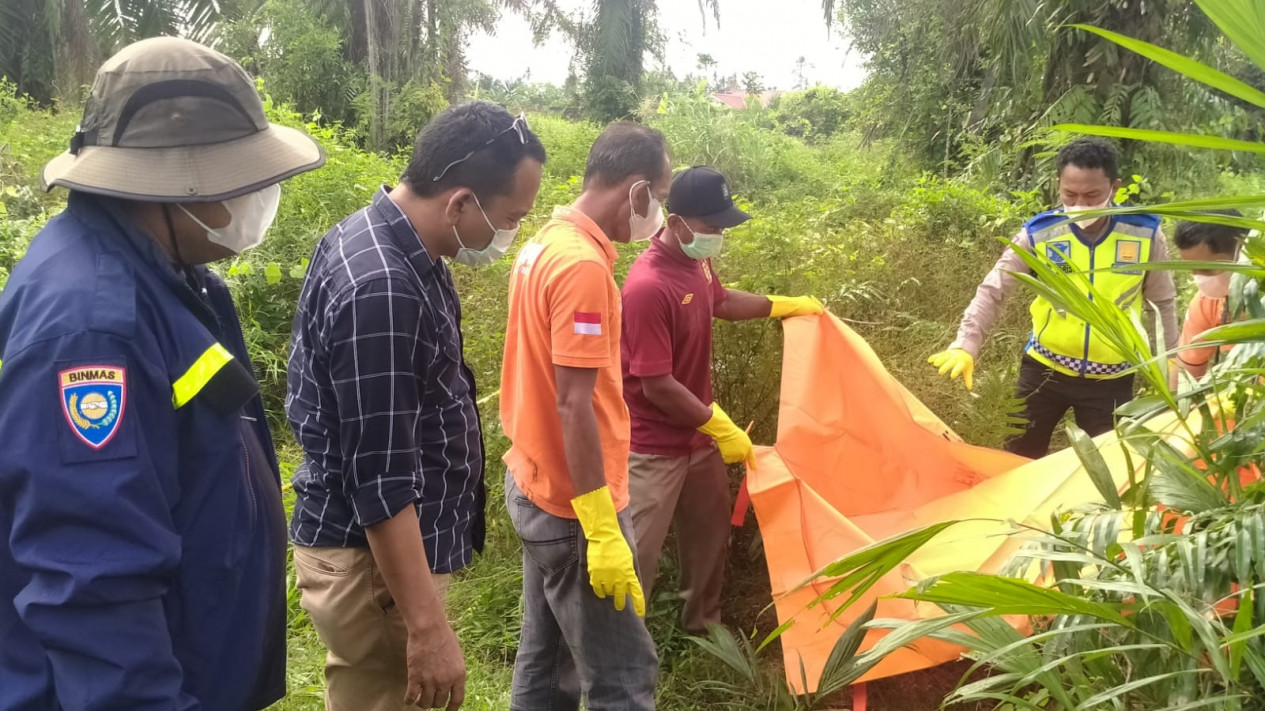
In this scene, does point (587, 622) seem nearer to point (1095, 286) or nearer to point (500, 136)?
point (500, 136)

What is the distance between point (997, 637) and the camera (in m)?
1.44

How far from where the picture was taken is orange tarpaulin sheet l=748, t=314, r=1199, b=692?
7.92 feet

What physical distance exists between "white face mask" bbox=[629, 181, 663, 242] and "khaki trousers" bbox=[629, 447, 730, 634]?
759 millimetres

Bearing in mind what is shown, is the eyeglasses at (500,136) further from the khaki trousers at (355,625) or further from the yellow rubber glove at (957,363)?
the yellow rubber glove at (957,363)

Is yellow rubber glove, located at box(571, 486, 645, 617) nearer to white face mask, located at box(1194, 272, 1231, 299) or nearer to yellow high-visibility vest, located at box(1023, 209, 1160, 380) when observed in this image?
yellow high-visibility vest, located at box(1023, 209, 1160, 380)

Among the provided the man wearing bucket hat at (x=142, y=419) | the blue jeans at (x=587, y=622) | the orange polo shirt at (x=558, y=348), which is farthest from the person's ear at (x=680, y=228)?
the man wearing bucket hat at (x=142, y=419)

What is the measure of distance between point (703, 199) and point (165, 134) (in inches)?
70.5

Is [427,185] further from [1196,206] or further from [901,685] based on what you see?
[901,685]

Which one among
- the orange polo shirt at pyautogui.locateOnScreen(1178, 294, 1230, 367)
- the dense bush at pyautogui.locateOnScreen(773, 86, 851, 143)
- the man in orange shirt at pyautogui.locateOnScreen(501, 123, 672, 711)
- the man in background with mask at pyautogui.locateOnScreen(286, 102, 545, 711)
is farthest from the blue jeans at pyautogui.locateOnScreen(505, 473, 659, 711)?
the dense bush at pyautogui.locateOnScreen(773, 86, 851, 143)

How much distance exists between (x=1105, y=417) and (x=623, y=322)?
1.83 metres

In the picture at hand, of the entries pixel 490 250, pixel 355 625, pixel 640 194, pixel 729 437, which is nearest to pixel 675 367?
pixel 729 437

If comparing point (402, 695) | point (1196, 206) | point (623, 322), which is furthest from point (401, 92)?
point (1196, 206)

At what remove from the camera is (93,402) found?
38.7 inches

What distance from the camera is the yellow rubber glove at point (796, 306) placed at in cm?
303
